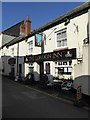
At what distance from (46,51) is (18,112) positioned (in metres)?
10.9

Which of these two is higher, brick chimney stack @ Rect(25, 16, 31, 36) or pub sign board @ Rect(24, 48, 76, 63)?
brick chimney stack @ Rect(25, 16, 31, 36)

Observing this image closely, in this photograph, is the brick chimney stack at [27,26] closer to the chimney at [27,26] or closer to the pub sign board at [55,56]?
the chimney at [27,26]

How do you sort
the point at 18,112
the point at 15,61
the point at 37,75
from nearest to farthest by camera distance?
the point at 18,112 → the point at 37,75 → the point at 15,61

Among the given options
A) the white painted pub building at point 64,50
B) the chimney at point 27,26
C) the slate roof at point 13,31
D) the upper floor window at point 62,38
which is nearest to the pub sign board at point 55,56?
the white painted pub building at point 64,50

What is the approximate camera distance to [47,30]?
19281 mm

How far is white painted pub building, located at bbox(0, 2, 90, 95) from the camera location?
40.0 ft

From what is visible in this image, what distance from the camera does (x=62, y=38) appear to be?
55.7 ft

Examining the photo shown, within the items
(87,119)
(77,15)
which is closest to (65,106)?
(87,119)

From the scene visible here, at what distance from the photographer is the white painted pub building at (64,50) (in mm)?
12184

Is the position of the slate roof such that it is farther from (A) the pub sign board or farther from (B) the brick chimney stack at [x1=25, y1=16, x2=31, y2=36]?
(A) the pub sign board

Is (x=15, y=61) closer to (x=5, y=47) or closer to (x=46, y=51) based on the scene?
(x=5, y=47)

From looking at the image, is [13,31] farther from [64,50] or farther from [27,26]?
[64,50]

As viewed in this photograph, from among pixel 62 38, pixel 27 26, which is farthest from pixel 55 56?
pixel 27 26

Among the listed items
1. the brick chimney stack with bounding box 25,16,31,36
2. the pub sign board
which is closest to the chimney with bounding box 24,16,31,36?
the brick chimney stack with bounding box 25,16,31,36
